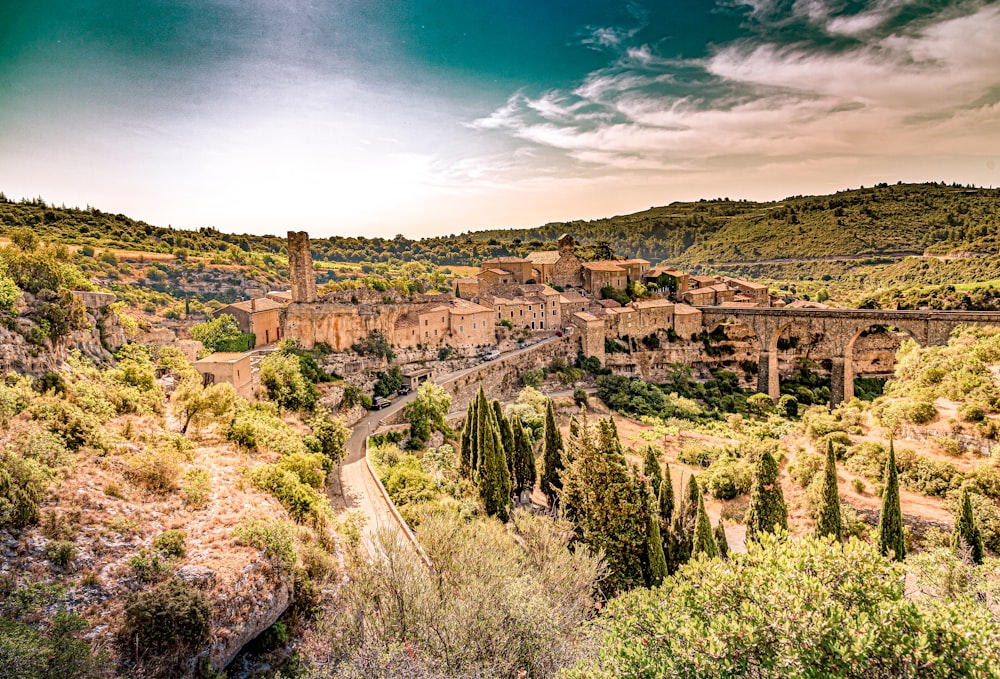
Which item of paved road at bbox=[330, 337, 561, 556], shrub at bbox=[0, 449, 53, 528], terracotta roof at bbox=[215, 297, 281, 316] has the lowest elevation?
paved road at bbox=[330, 337, 561, 556]

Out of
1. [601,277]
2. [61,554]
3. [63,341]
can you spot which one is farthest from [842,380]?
[63,341]

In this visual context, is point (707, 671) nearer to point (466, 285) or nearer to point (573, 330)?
point (573, 330)

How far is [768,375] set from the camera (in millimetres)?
48438

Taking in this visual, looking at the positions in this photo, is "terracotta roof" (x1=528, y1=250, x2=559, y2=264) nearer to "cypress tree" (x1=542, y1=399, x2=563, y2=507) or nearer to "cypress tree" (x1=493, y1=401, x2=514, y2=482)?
"cypress tree" (x1=493, y1=401, x2=514, y2=482)

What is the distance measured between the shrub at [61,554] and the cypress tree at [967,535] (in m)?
24.6

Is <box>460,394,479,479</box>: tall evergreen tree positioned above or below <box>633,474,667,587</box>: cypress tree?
above

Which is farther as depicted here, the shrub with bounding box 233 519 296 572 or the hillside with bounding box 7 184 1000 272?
the hillside with bounding box 7 184 1000 272

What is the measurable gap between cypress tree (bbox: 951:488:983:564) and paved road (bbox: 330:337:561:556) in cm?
1870

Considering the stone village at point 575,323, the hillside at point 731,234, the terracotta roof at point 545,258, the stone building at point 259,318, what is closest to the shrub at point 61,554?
the stone village at point 575,323

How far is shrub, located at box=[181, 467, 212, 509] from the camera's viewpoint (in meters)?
13.1

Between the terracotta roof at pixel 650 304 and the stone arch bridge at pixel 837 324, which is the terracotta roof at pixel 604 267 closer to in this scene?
the terracotta roof at pixel 650 304

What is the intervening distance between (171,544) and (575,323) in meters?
42.9

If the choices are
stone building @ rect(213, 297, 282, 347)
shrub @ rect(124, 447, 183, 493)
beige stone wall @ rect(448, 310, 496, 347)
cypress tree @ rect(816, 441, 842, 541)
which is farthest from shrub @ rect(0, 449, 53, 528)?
beige stone wall @ rect(448, 310, 496, 347)

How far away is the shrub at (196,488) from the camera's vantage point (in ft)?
42.9
